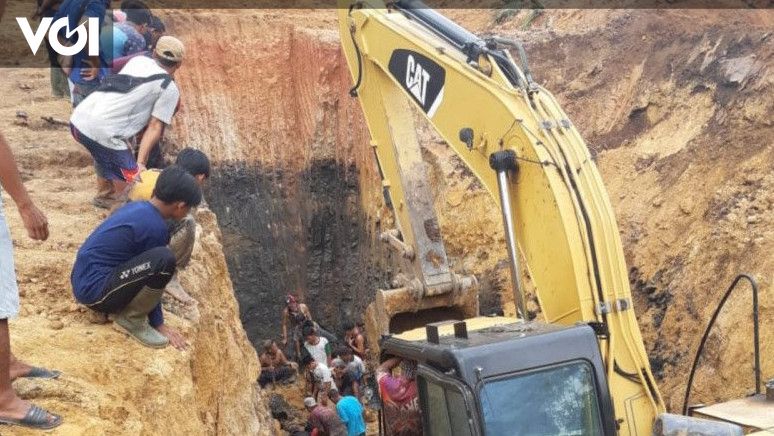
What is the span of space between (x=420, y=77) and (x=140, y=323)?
9.24 feet

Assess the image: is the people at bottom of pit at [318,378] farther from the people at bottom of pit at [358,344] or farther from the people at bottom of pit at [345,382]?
the people at bottom of pit at [358,344]

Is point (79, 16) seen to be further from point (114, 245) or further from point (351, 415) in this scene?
point (351, 415)

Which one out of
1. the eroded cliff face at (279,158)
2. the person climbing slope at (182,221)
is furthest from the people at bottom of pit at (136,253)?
the eroded cliff face at (279,158)

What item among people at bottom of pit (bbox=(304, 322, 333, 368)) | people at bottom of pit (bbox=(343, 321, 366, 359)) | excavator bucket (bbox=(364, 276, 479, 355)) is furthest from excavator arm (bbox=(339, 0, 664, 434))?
people at bottom of pit (bbox=(343, 321, 366, 359))

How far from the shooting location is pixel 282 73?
16719mm

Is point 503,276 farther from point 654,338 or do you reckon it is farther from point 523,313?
point 523,313

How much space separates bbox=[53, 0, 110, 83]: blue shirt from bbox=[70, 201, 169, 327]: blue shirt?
300cm

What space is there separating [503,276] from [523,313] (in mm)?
6401

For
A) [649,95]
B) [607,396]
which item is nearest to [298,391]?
[649,95]

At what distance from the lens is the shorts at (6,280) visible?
12.8 feet

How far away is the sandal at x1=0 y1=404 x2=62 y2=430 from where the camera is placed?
3987 millimetres

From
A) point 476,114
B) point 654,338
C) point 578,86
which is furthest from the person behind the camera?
point 578,86

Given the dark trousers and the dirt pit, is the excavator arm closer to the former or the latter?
the dark trousers

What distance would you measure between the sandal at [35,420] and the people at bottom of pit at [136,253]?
105cm
